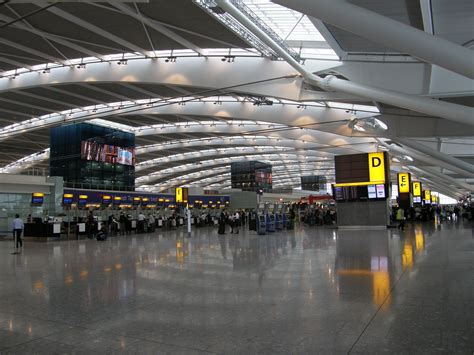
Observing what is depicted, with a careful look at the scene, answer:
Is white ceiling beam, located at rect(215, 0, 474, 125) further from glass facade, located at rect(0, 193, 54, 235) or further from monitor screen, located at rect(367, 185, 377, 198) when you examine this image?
glass facade, located at rect(0, 193, 54, 235)

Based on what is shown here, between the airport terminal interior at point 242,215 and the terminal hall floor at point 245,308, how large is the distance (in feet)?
0.12

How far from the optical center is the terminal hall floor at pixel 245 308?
4258 mm

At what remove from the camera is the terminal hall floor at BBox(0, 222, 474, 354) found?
14.0 ft

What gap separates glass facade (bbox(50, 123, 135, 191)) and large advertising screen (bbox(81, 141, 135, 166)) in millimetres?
294

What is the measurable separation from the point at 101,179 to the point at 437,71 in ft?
101

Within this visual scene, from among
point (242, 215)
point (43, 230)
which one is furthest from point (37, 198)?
point (242, 215)

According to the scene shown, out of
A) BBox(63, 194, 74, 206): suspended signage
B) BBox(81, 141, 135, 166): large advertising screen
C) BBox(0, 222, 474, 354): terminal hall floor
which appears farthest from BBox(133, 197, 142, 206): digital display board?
BBox(0, 222, 474, 354): terminal hall floor

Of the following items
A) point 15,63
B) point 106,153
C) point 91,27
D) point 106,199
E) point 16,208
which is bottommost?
point 16,208

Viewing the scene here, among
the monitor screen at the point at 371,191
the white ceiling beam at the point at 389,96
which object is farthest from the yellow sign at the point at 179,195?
the white ceiling beam at the point at 389,96

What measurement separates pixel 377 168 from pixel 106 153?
24586 millimetres

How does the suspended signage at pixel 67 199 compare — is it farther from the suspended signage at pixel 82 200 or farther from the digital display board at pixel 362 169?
the digital display board at pixel 362 169

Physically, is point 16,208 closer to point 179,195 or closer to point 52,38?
point 179,195

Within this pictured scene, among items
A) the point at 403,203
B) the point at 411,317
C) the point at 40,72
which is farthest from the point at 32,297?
the point at 403,203

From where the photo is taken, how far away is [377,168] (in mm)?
26828
